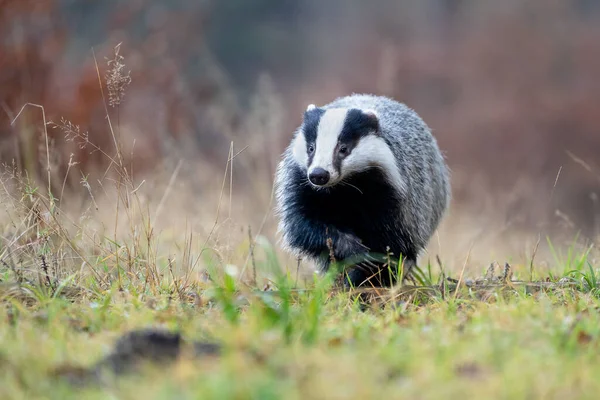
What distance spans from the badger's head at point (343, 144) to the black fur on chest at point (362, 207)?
0.09 metres

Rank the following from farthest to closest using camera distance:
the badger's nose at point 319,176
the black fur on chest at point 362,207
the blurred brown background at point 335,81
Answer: the blurred brown background at point 335,81 < the black fur on chest at point 362,207 < the badger's nose at point 319,176

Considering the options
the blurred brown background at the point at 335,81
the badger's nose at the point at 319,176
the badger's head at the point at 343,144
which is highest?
the badger's head at the point at 343,144

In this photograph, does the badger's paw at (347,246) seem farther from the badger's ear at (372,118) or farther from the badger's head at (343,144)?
the badger's ear at (372,118)

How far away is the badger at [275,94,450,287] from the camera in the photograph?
15.6 feet

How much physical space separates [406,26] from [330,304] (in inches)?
566

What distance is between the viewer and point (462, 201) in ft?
32.7

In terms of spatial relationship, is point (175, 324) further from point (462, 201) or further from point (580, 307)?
point (462, 201)

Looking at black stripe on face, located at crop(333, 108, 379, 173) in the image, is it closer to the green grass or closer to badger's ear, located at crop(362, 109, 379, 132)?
badger's ear, located at crop(362, 109, 379, 132)

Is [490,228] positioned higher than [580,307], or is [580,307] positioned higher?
[580,307]

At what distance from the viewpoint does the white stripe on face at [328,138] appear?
4582 millimetres

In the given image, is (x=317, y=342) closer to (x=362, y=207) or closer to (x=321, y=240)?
(x=321, y=240)

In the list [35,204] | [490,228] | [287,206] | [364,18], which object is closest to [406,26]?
[364,18]

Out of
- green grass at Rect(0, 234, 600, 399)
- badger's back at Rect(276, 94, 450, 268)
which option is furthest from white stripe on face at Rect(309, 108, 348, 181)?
green grass at Rect(0, 234, 600, 399)

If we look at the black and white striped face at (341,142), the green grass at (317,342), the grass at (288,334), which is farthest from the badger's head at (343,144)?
the green grass at (317,342)
